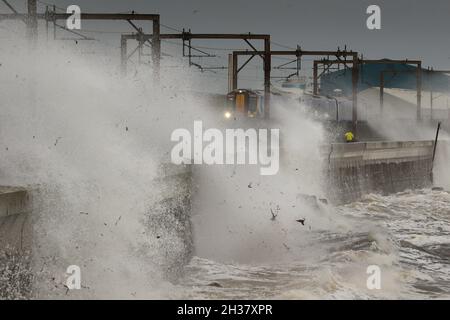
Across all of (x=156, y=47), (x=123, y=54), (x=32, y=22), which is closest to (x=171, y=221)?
(x=32, y=22)

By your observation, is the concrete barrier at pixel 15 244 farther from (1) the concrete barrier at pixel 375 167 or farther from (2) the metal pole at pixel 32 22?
(1) the concrete barrier at pixel 375 167

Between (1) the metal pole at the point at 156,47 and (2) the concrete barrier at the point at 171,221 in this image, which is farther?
(1) the metal pole at the point at 156,47

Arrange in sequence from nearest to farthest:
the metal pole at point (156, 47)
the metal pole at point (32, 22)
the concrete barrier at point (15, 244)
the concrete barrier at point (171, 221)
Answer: the concrete barrier at point (15, 244), the concrete barrier at point (171, 221), the metal pole at point (32, 22), the metal pole at point (156, 47)

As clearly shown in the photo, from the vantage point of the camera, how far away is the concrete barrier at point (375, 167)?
23328 mm

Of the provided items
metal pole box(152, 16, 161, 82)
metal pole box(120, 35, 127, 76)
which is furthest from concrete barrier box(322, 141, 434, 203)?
metal pole box(120, 35, 127, 76)

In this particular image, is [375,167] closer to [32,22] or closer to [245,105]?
[245,105]

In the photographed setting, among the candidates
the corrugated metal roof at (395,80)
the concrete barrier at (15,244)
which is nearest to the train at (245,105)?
the concrete barrier at (15,244)

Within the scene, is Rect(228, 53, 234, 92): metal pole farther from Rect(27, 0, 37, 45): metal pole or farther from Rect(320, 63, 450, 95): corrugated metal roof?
Rect(320, 63, 450, 95): corrugated metal roof

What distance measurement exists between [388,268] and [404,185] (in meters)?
17.6

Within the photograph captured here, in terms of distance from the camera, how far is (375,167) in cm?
2678

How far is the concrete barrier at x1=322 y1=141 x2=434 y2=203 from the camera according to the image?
23.3 m

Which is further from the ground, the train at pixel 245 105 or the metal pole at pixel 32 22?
the metal pole at pixel 32 22

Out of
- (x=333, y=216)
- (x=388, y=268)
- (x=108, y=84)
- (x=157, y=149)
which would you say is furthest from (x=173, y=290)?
(x=333, y=216)
